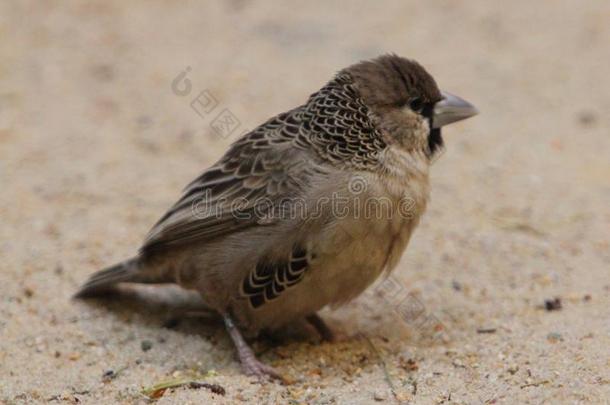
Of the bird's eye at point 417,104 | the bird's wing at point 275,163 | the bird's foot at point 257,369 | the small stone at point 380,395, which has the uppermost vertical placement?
the bird's wing at point 275,163

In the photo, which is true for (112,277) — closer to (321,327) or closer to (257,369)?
(257,369)

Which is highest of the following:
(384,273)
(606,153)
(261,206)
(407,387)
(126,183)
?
(126,183)

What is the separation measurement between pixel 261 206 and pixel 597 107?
16.4 feet

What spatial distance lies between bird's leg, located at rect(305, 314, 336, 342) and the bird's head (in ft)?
4.46

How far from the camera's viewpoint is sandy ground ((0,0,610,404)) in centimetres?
579

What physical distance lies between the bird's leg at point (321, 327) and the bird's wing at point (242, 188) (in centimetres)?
96

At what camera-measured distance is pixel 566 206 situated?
793 cm

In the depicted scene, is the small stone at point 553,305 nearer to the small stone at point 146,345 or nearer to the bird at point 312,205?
the bird at point 312,205

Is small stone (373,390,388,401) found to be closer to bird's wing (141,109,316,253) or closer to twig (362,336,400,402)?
twig (362,336,400,402)

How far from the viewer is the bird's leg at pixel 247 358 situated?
19.5 feet

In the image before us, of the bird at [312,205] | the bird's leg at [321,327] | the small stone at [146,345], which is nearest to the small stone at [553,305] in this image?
the bird at [312,205]

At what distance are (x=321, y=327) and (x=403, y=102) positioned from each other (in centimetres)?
164

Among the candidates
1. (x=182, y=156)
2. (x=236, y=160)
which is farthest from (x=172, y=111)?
(x=236, y=160)

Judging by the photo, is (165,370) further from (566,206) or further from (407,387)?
(566,206)
